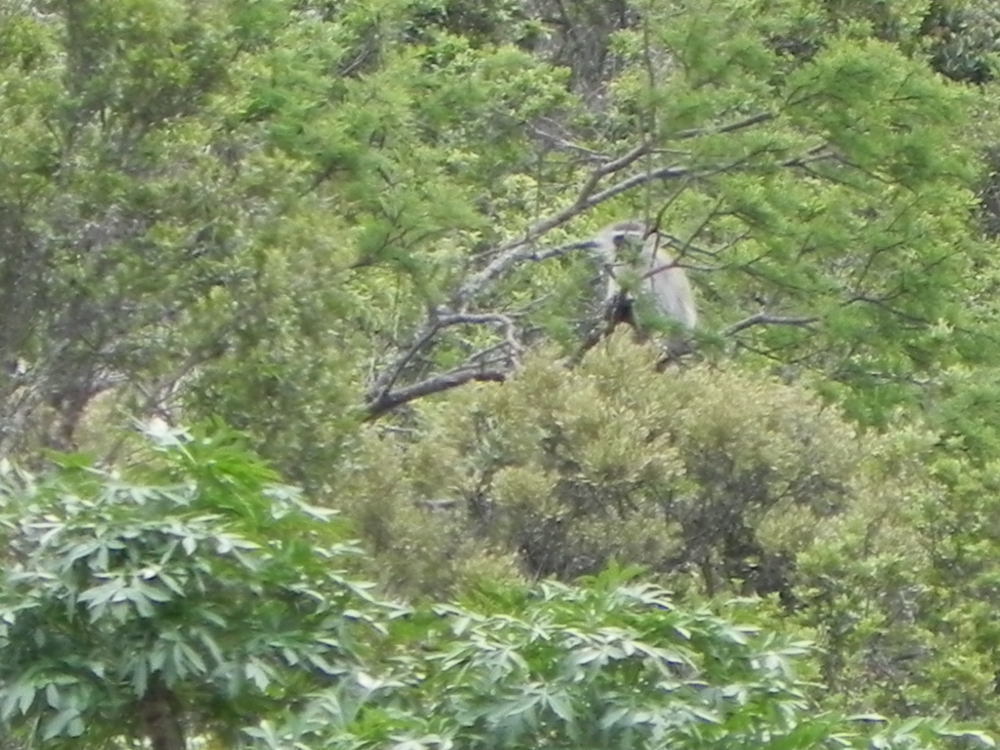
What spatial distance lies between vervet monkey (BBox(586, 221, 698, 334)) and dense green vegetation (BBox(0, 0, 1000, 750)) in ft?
0.62

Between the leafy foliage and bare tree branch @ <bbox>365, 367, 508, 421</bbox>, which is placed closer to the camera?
the leafy foliage

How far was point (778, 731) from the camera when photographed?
13.2ft

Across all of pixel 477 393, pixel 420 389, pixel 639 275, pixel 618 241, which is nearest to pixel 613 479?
pixel 477 393

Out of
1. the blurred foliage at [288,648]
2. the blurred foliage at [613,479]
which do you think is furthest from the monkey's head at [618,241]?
the blurred foliage at [288,648]

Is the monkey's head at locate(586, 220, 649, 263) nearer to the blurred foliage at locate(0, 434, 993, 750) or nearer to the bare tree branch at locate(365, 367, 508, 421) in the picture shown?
the bare tree branch at locate(365, 367, 508, 421)

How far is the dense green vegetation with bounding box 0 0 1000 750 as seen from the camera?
4125mm

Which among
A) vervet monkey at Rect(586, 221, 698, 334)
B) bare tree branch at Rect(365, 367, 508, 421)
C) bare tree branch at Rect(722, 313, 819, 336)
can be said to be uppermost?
vervet monkey at Rect(586, 221, 698, 334)

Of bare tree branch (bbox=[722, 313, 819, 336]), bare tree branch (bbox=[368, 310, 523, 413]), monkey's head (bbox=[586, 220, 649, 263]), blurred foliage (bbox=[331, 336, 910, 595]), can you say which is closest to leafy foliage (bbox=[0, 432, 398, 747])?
blurred foliage (bbox=[331, 336, 910, 595])

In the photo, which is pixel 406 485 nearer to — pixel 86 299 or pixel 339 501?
pixel 339 501

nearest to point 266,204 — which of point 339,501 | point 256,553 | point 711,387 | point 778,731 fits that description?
point 339,501

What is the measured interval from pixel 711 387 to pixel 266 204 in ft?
5.85

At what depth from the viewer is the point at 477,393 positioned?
7.27 meters

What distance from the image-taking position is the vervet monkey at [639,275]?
28.9 feet

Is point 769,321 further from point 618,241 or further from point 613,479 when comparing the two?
point 613,479
